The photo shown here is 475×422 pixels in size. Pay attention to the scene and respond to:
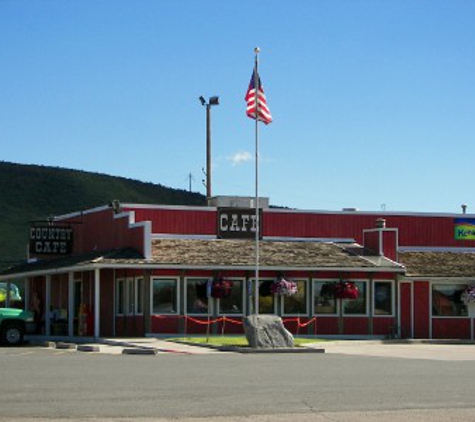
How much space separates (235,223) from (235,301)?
399cm

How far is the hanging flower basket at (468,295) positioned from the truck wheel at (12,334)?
17.1 metres

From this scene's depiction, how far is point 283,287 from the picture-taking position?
41.6 m

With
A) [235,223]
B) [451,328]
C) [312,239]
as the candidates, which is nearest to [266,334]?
[235,223]

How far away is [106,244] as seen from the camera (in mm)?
45281

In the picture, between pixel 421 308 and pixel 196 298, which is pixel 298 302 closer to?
pixel 196 298

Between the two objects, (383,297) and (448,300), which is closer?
(383,297)

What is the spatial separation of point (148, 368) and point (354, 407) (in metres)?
8.28

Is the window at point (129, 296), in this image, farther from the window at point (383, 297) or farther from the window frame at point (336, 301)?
the window at point (383, 297)

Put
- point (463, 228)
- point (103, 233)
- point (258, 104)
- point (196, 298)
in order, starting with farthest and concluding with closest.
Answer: point (463, 228) < point (103, 233) < point (196, 298) < point (258, 104)

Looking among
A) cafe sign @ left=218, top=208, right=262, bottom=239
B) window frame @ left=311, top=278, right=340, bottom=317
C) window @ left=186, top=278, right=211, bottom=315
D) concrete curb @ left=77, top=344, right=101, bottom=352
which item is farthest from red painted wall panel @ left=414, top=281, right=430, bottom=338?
concrete curb @ left=77, top=344, right=101, bottom=352

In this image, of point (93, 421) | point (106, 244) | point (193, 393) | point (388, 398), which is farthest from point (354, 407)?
point (106, 244)

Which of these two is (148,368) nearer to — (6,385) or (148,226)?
(6,385)

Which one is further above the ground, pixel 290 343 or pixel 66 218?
pixel 66 218

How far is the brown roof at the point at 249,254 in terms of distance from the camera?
41031 mm
